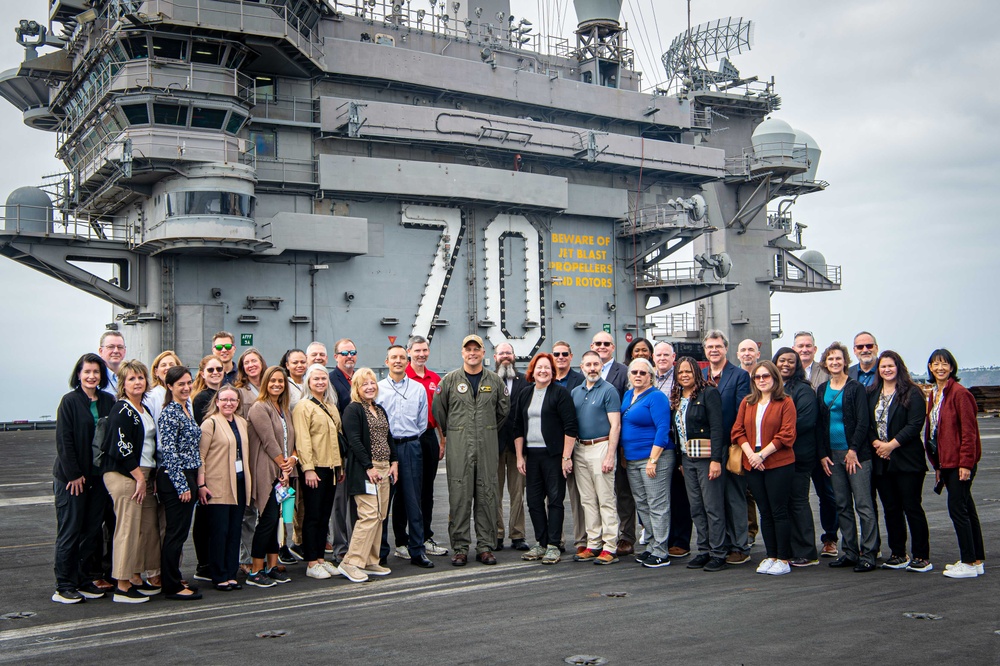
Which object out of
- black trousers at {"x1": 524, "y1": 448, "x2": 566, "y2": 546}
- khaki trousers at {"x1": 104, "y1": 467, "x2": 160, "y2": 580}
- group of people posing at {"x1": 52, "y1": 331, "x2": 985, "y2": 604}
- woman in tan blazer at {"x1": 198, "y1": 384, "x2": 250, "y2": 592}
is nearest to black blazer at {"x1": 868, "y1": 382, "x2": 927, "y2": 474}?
group of people posing at {"x1": 52, "y1": 331, "x2": 985, "y2": 604}

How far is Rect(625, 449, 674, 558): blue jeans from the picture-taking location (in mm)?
8961

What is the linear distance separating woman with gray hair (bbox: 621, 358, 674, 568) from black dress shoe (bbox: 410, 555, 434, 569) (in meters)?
2.14

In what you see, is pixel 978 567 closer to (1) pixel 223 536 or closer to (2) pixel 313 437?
(2) pixel 313 437

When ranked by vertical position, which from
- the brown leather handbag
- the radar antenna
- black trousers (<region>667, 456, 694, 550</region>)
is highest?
the radar antenna

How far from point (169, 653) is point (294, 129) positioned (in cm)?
2044

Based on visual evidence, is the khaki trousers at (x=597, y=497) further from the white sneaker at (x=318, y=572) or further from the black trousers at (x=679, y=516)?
the white sneaker at (x=318, y=572)

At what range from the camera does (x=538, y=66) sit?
29844mm

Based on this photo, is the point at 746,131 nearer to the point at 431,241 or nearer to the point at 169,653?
the point at 431,241

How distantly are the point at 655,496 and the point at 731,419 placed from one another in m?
1.11

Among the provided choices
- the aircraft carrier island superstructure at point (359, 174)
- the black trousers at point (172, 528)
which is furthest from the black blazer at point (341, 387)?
the aircraft carrier island superstructure at point (359, 174)

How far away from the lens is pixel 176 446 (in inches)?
305

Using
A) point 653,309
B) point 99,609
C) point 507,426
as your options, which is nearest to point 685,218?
point 653,309

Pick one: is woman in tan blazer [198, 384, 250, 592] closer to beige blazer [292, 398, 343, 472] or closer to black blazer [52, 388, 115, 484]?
beige blazer [292, 398, 343, 472]

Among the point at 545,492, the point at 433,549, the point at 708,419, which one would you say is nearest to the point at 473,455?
the point at 545,492
